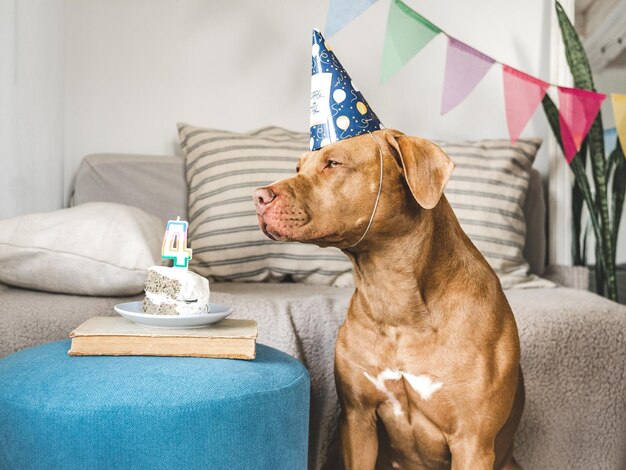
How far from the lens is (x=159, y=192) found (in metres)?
2.13

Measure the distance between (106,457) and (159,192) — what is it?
1.35m

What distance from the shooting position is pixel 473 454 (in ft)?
3.67

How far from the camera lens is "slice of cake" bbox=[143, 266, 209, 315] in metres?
1.08

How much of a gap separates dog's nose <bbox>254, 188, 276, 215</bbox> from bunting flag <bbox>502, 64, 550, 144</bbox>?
3.76 feet

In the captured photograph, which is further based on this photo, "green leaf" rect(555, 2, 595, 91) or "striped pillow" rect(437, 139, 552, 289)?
"green leaf" rect(555, 2, 595, 91)

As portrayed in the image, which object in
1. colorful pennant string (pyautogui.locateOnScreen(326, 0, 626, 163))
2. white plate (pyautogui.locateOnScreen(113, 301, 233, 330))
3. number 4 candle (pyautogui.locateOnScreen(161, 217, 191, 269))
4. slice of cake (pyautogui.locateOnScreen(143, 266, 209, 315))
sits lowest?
white plate (pyautogui.locateOnScreen(113, 301, 233, 330))

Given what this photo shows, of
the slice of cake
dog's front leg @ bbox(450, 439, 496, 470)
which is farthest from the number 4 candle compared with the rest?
dog's front leg @ bbox(450, 439, 496, 470)

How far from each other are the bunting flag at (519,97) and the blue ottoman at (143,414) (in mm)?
1277

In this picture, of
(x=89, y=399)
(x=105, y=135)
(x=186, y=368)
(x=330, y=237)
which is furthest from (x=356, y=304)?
(x=105, y=135)

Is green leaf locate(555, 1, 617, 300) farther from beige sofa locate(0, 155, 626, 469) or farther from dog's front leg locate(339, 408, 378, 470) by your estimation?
dog's front leg locate(339, 408, 378, 470)

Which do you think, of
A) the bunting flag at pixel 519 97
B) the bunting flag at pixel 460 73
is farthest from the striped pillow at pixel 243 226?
the bunting flag at pixel 519 97

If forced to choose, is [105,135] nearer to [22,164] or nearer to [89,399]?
[22,164]

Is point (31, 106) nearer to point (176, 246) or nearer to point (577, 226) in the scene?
point (176, 246)

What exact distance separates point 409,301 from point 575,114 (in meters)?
1.13
